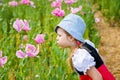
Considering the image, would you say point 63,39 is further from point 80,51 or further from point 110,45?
point 110,45

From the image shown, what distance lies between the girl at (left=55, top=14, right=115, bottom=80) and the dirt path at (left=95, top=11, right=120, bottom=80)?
1275mm

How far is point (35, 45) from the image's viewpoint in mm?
3783

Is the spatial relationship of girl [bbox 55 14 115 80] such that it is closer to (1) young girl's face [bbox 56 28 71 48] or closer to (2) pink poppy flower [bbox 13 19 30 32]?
(1) young girl's face [bbox 56 28 71 48]

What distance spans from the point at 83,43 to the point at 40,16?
2.33m

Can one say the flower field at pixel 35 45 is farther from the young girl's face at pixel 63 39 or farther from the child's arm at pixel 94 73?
the child's arm at pixel 94 73

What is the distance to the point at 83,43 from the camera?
8.66 ft

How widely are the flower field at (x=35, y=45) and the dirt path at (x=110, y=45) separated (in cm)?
24

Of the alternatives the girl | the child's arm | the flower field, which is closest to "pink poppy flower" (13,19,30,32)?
the flower field

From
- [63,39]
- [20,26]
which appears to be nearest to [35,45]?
[20,26]

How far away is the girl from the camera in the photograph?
8.23 feet

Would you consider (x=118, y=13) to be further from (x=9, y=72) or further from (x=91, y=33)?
(x=9, y=72)

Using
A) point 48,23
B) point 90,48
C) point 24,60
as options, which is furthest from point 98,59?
point 48,23

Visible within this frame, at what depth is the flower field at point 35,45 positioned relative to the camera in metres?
3.17

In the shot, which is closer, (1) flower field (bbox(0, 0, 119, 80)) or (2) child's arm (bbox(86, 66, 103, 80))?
(2) child's arm (bbox(86, 66, 103, 80))
